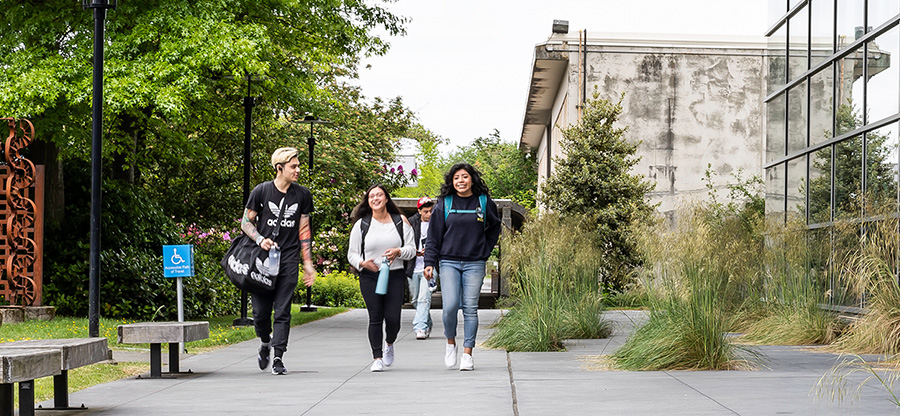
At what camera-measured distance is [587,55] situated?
98.9ft

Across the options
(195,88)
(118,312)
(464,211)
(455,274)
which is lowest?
(118,312)

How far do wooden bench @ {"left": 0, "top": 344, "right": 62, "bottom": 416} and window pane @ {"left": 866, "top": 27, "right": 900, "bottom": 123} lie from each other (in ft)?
34.2

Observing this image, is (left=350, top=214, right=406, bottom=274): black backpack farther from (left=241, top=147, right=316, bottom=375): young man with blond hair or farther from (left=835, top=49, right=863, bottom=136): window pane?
(left=835, top=49, right=863, bottom=136): window pane

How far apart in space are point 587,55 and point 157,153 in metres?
13.7

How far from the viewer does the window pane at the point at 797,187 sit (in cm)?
1558

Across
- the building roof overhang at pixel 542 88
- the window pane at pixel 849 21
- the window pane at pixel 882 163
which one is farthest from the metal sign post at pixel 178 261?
the building roof overhang at pixel 542 88

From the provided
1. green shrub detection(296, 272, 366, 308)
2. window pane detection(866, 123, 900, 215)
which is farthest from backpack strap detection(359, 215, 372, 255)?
green shrub detection(296, 272, 366, 308)

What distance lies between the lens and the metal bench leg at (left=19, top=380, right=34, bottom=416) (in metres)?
5.83

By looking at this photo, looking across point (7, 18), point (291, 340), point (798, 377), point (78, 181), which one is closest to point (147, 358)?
point (291, 340)

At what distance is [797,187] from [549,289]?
6.68 meters

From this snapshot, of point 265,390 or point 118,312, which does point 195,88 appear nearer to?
point 118,312

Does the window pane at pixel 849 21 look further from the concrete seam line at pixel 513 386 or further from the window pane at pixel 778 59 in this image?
the concrete seam line at pixel 513 386

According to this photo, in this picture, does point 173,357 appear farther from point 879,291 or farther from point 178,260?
point 879,291

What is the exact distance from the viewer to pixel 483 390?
7.64 meters
